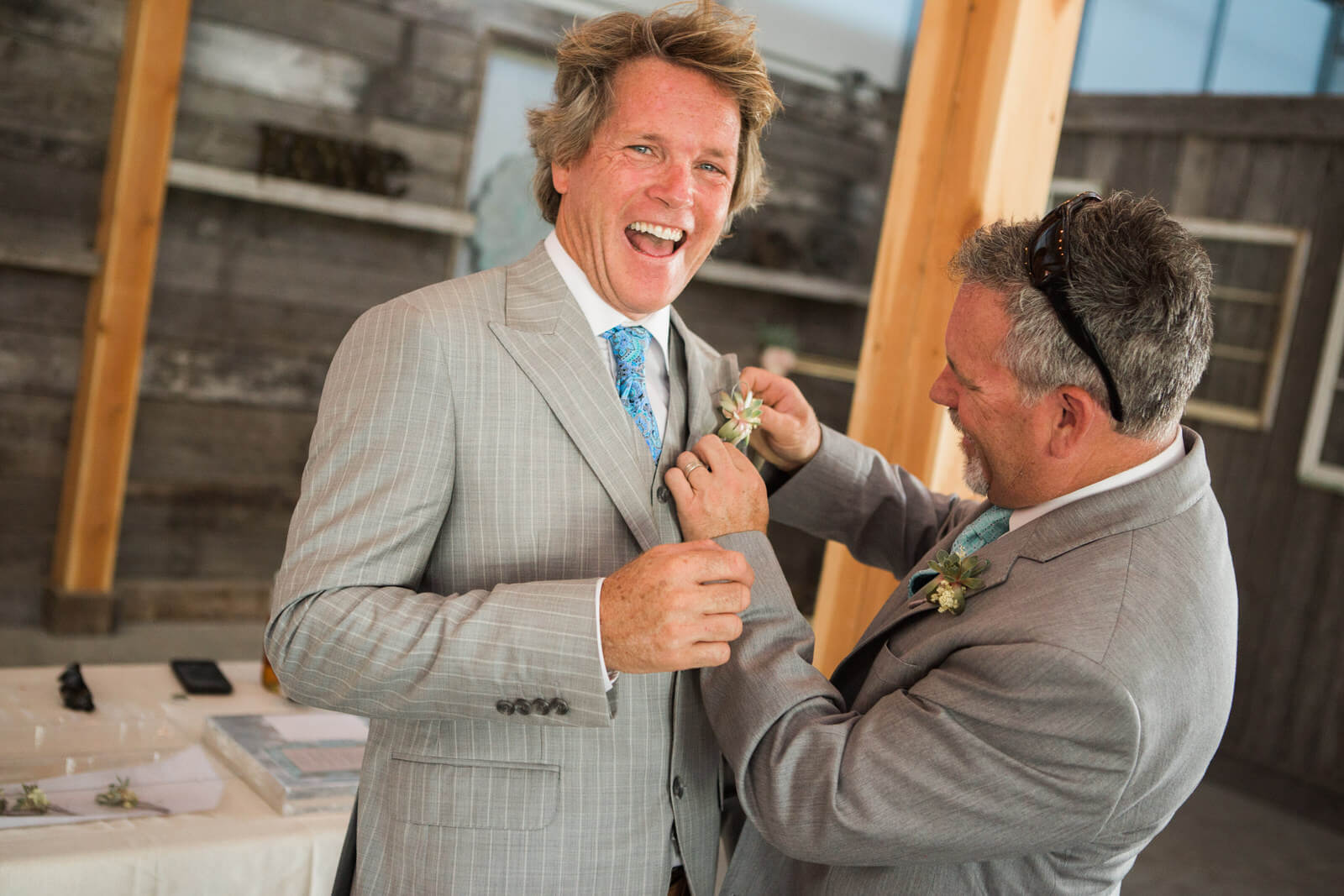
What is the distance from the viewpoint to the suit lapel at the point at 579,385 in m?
1.37

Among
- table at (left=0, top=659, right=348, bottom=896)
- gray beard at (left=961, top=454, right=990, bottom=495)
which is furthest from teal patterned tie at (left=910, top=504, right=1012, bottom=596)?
table at (left=0, top=659, right=348, bottom=896)

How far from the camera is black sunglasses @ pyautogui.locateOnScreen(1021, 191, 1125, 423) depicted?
1259mm

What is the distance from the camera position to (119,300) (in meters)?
4.11

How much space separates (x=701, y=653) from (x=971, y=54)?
53.1 inches

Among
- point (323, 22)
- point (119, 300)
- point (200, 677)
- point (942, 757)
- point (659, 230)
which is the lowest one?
point (200, 677)

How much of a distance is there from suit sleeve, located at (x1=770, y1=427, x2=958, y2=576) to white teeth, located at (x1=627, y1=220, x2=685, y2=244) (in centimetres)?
47

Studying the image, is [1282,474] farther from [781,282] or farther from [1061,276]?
[1061,276]

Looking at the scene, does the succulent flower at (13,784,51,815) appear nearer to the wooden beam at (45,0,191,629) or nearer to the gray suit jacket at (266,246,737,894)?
the gray suit jacket at (266,246,737,894)

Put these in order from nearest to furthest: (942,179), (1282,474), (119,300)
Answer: (942,179), (119,300), (1282,474)

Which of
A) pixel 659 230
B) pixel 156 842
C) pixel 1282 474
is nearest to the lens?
pixel 659 230

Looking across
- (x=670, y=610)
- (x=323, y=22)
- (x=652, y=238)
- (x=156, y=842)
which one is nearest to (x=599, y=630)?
(x=670, y=610)

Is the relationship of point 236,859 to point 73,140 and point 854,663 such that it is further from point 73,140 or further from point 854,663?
point 73,140

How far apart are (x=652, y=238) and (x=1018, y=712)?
75cm

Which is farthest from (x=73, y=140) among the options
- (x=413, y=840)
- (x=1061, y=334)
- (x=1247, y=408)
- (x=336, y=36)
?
(x=1247, y=408)
